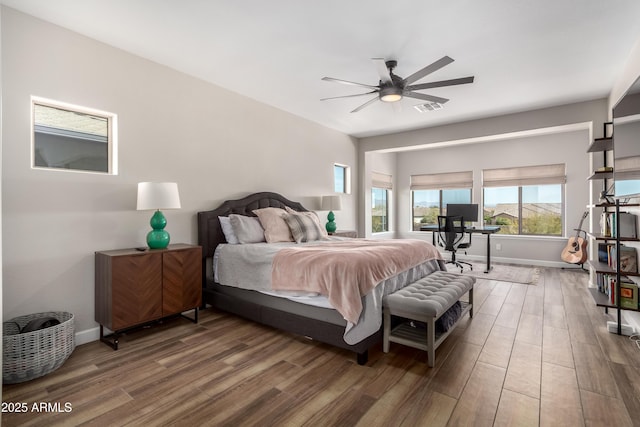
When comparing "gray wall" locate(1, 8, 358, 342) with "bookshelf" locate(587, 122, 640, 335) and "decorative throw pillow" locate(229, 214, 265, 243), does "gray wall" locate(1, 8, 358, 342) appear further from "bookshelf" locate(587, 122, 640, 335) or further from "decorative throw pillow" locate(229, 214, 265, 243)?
"bookshelf" locate(587, 122, 640, 335)

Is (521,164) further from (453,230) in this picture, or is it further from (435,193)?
(453,230)

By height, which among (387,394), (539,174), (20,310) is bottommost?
(387,394)

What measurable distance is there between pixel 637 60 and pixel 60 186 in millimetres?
5093

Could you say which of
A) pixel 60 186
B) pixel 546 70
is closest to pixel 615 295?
pixel 546 70

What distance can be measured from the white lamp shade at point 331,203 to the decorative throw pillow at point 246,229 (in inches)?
66.8

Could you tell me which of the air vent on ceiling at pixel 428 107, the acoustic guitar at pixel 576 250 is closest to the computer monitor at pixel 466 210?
the acoustic guitar at pixel 576 250

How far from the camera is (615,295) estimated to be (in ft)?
9.27

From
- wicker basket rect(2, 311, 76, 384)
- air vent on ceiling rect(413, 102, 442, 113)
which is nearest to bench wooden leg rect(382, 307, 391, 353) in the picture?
wicker basket rect(2, 311, 76, 384)

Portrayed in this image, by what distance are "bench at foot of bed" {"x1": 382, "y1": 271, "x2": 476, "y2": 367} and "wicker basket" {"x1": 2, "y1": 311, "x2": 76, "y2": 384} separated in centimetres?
236

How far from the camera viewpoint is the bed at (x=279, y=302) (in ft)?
7.57

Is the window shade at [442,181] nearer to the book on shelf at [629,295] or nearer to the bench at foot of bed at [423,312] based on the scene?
the book on shelf at [629,295]

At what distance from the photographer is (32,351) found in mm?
2080

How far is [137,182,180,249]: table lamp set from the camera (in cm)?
282

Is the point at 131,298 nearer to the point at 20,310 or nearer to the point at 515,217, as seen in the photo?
the point at 20,310
